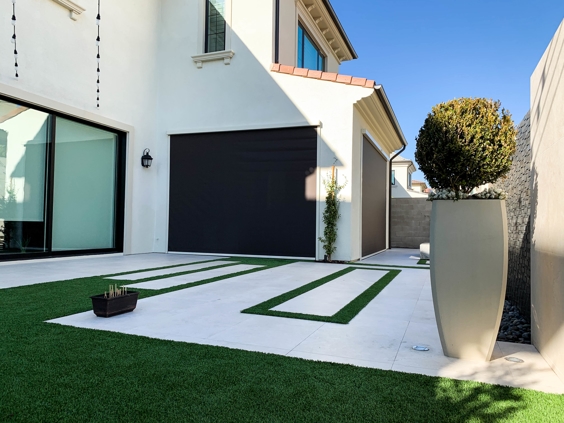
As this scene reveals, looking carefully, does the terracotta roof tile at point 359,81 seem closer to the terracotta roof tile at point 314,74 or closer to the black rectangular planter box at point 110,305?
the terracotta roof tile at point 314,74

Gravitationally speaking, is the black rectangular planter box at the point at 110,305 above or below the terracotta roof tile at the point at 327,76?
below

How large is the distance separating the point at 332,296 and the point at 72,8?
7.09 metres

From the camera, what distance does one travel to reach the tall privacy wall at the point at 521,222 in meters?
3.96

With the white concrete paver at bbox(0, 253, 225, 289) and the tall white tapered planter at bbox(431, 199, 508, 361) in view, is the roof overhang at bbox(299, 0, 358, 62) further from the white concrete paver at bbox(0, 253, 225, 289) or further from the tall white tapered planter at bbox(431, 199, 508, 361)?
the tall white tapered planter at bbox(431, 199, 508, 361)

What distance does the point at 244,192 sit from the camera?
9336mm

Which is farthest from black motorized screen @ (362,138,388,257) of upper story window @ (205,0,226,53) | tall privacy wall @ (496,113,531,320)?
tall privacy wall @ (496,113,531,320)

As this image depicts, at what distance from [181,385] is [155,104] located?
9.13 meters

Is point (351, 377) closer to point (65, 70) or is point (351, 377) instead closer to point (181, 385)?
point (181, 385)

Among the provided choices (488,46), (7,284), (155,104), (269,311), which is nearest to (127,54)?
(155,104)

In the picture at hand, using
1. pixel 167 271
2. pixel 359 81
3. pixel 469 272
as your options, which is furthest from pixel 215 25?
pixel 469 272

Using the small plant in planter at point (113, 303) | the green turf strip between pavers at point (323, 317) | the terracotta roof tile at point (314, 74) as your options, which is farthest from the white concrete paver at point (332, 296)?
the terracotta roof tile at point (314, 74)

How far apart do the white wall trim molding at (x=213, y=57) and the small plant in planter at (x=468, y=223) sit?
24.7 ft

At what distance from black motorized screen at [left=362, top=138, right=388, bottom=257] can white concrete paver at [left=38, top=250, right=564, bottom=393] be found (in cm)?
517

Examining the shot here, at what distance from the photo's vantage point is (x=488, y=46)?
468 inches
